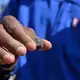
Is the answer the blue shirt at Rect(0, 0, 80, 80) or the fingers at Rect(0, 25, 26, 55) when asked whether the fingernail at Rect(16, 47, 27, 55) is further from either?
the blue shirt at Rect(0, 0, 80, 80)

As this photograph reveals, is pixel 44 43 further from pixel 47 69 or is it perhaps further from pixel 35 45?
pixel 47 69

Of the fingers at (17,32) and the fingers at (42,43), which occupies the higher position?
the fingers at (17,32)

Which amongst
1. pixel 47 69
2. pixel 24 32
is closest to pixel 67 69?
pixel 47 69

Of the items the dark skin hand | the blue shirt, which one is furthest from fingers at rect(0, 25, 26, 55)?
the blue shirt

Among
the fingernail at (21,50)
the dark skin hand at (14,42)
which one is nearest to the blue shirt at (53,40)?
Result: the dark skin hand at (14,42)

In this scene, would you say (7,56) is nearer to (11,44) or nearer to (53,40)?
(11,44)

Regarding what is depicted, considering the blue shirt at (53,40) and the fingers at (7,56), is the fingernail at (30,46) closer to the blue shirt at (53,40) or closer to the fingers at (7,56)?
the fingers at (7,56)
